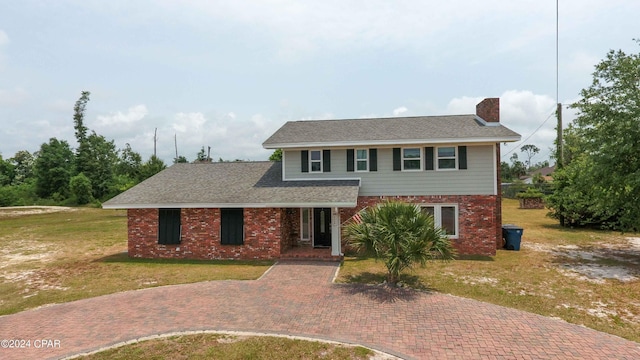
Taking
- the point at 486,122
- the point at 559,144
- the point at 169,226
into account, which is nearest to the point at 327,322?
the point at 169,226

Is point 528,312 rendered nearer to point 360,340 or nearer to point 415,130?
point 360,340

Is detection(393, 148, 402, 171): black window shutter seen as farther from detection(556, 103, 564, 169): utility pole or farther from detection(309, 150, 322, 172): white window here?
detection(556, 103, 564, 169): utility pole

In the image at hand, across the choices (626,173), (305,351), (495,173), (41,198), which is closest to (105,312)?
(305,351)

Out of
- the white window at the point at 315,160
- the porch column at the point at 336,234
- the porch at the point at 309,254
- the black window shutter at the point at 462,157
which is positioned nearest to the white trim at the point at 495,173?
the black window shutter at the point at 462,157

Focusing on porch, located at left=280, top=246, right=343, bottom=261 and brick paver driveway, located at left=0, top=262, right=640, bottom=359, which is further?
porch, located at left=280, top=246, right=343, bottom=261

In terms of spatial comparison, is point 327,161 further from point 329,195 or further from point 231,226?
point 231,226

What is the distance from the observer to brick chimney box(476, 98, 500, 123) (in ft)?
57.6

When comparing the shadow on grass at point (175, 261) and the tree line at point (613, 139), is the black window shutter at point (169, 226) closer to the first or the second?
the shadow on grass at point (175, 261)

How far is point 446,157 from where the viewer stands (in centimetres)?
1602

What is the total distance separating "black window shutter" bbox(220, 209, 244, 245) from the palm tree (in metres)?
6.27

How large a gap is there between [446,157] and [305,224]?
7811 millimetres

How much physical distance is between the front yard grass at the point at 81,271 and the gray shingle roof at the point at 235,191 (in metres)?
2.66

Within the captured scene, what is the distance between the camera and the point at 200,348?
7.15m

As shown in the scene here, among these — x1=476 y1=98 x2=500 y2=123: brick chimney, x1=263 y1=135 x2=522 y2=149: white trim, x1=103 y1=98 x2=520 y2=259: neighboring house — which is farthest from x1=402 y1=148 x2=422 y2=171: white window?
x1=476 y1=98 x2=500 y2=123: brick chimney
